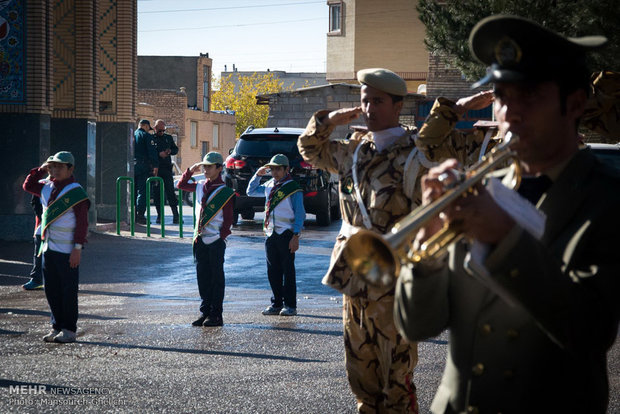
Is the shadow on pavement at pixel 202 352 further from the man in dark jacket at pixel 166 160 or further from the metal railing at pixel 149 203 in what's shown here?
the man in dark jacket at pixel 166 160

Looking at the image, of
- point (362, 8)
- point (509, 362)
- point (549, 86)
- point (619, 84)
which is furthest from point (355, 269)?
point (362, 8)

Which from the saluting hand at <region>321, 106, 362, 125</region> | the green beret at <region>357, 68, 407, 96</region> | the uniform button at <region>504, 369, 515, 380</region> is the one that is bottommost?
the uniform button at <region>504, 369, 515, 380</region>

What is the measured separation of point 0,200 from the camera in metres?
18.2

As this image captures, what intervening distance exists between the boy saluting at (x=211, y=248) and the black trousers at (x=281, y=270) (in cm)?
91

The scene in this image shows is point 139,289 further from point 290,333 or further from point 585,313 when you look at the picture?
point 585,313

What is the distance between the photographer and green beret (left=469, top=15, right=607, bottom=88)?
226 centimetres

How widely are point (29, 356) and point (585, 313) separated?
274 inches

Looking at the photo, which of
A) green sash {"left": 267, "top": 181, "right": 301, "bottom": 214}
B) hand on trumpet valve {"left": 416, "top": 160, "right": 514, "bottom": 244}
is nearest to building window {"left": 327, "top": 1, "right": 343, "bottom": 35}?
green sash {"left": 267, "top": 181, "right": 301, "bottom": 214}

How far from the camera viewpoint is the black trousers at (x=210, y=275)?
995 centimetres

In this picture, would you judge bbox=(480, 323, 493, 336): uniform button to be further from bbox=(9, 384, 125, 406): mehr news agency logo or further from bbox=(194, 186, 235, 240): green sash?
bbox=(194, 186, 235, 240): green sash

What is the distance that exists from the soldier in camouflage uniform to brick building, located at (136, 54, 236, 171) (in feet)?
201

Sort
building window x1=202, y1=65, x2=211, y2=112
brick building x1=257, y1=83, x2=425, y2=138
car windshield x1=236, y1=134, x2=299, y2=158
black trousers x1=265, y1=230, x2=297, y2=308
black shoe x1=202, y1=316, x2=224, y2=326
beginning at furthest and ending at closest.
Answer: building window x1=202, y1=65, x2=211, y2=112 → brick building x1=257, y1=83, x2=425, y2=138 → car windshield x1=236, y1=134, x2=299, y2=158 → black trousers x1=265, y1=230, x2=297, y2=308 → black shoe x1=202, y1=316, x2=224, y2=326

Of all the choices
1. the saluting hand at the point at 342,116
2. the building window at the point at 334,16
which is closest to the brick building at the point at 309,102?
the building window at the point at 334,16

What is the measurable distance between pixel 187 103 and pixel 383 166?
222ft
